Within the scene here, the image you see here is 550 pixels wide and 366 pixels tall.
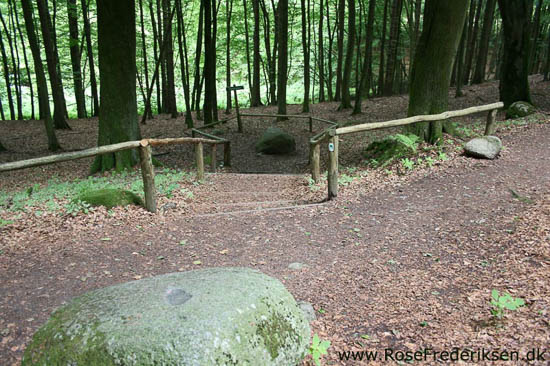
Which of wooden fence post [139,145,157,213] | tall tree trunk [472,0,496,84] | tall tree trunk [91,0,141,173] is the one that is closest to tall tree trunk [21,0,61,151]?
tall tree trunk [91,0,141,173]

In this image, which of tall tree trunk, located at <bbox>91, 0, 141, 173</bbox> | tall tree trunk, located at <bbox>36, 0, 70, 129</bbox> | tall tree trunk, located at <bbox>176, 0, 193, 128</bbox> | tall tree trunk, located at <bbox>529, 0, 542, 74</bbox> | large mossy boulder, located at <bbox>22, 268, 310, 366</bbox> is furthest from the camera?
tall tree trunk, located at <bbox>529, 0, 542, 74</bbox>

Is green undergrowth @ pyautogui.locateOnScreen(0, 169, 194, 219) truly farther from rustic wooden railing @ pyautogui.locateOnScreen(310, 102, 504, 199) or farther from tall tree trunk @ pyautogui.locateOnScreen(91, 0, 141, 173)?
rustic wooden railing @ pyautogui.locateOnScreen(310, 102, 504, 199)

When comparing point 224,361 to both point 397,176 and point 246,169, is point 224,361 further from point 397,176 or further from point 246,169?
point 246,169

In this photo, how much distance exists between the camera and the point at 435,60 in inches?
306

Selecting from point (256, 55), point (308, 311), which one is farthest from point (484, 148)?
point (256, 55)

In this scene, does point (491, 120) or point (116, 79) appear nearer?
point (491, 120)

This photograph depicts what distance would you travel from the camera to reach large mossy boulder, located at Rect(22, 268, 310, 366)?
2.05 m

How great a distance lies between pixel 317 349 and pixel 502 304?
1.40 metres

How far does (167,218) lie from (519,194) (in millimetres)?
5193

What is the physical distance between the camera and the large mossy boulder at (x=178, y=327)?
6.72 feet

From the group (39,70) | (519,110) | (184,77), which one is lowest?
(519,110)

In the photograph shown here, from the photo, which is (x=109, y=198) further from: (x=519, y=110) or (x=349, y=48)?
(x=349, y=48)

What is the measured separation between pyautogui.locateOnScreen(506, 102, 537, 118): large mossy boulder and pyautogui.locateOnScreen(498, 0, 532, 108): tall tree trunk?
63cm

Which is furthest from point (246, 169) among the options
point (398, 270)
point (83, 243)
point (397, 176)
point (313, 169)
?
point (398, 270)
